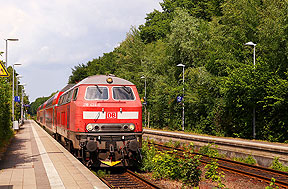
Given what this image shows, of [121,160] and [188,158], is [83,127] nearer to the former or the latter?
[121,160]

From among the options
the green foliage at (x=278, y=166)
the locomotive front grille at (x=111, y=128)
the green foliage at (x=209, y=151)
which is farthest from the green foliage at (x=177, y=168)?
the green foliage at (x=209, y=151)

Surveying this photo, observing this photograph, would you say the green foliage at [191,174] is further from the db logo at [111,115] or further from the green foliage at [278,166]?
the green foliage at [278,166]

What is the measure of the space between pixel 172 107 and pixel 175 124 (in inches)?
73.8

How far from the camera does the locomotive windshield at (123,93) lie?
508 inches

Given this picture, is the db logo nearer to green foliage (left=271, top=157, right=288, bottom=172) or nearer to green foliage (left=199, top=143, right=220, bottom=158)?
green foliage (left=271, top=157, right=288, bottom=172)

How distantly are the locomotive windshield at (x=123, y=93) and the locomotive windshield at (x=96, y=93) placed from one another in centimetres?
35

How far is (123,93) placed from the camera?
13.1 m

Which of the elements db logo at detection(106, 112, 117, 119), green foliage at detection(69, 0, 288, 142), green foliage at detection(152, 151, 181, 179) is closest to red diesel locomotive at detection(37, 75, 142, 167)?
db logo at detection(106, 112, 117, 119)

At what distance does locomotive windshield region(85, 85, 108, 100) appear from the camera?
12.6 meters

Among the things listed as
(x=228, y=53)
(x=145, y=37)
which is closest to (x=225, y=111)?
(x=228, y=53)

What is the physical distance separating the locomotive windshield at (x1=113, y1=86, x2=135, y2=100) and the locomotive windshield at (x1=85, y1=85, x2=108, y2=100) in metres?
0.35

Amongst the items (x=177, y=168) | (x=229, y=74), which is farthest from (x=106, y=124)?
(x=229, y=74)

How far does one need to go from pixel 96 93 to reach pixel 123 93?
100 cm

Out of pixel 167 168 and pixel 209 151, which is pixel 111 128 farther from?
pixel 209 151
